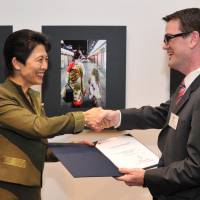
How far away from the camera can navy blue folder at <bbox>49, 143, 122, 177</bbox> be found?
1.54 meters

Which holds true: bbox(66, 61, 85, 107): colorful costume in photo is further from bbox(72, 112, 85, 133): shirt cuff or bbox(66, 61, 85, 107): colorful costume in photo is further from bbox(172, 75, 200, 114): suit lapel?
bbox(172, 75, 200, 114): suit lapel

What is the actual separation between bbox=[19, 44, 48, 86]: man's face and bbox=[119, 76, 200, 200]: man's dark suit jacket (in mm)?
742

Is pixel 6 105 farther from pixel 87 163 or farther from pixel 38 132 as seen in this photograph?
pixel 87 163

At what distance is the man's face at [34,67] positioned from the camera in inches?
75.6

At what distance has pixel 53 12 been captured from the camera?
8.00ft

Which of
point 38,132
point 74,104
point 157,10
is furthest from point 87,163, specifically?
point 157,10

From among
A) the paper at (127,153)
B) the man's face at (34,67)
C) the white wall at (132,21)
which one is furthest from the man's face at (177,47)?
the white wall at (132,21)

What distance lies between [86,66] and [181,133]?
111 cm

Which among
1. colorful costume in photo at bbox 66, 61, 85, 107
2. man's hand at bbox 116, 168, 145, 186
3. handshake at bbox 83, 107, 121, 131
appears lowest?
man's hand at bbox 116, 168, 145, 186

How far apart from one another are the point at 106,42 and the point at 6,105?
0.89 metres

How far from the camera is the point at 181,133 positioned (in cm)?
145

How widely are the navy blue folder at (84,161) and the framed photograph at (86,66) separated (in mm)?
594

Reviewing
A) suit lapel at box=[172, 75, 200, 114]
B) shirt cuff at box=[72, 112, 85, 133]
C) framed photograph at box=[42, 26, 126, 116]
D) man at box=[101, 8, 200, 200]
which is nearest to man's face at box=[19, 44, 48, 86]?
shirt cuff at box=[72, 112, 85, 133]

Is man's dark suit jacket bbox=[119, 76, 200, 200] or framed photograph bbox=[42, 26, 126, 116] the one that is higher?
framed photograph bbox=[42, 26, 126, 116]
